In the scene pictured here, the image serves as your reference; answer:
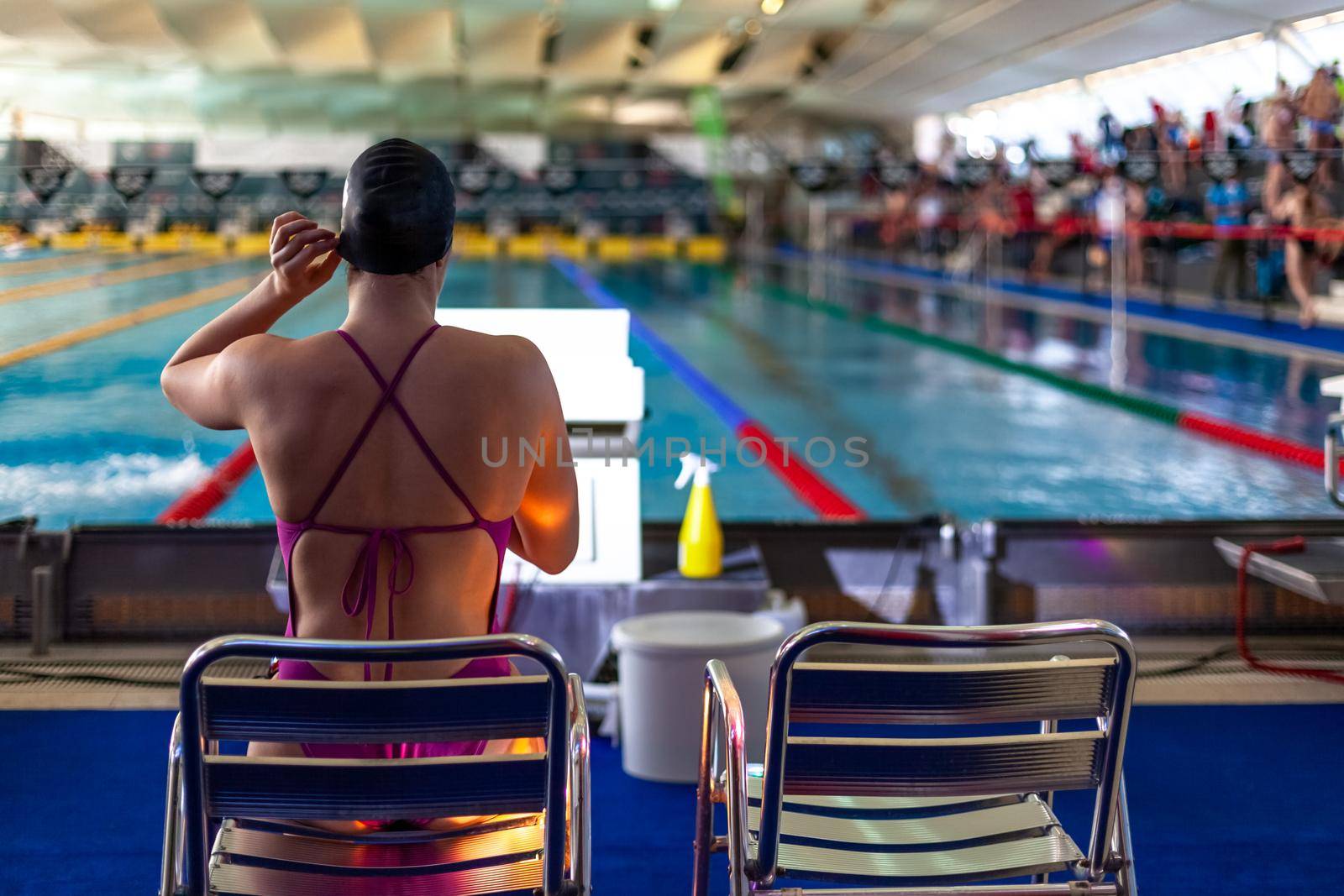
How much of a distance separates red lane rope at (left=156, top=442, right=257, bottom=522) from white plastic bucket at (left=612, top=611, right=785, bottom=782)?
7.63ft

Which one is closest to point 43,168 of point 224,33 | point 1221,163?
point 1221,163

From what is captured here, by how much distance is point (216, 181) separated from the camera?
23.3 feet

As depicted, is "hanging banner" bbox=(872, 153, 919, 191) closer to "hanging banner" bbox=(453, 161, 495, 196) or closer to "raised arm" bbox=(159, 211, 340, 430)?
"hanging banner" bbox=(453, 161, 495, 196)

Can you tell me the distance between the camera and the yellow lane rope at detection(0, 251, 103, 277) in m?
4.07

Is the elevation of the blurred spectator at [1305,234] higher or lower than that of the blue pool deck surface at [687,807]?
higher

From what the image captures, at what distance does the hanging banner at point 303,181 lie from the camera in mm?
7703

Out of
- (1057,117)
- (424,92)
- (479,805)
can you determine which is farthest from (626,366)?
(1057,117)

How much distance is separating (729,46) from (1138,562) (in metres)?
14.9

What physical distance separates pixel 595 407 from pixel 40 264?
8.23ft

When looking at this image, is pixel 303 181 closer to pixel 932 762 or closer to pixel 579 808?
pixel 579 808

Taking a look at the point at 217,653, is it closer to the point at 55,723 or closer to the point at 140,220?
the point at 55,723

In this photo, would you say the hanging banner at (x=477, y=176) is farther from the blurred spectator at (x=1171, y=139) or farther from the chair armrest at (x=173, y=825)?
the chair armrest at (x=173, y=825)

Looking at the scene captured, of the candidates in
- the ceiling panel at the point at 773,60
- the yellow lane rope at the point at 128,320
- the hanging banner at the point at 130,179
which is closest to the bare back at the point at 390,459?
the yellow lane rope at the point at 128,320

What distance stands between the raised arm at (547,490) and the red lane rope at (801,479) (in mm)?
3005
